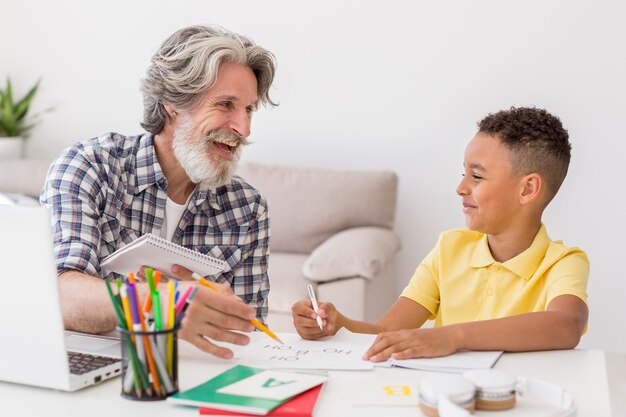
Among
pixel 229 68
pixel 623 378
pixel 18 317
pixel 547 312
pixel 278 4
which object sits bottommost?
pixel 623 378

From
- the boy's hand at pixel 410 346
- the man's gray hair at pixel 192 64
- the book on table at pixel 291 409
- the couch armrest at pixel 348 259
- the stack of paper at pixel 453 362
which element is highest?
the man's gray hair at pixel 192 64

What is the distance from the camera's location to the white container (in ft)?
14.2

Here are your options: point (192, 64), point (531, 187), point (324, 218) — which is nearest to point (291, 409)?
point (531, 187)

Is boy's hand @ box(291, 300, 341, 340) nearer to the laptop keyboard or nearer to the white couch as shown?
the laptop keyboard

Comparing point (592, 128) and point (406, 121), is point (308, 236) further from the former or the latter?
point (592, 128)

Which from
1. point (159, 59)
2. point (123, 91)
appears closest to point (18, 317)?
point (159, 59)

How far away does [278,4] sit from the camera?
4133 mm

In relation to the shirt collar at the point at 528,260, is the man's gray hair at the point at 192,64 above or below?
above

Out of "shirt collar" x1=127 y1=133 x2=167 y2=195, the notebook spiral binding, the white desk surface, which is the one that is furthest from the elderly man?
the white desk surface

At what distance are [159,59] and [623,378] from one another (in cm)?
230

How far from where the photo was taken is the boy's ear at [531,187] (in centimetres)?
188

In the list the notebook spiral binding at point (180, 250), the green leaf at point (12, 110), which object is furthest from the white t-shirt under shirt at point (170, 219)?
the green leaf at point (12, 110)

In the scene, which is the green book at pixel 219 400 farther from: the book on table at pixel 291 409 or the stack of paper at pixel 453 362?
the stack of paper at pixel 453 362

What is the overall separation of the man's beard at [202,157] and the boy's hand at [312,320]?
0.53 m
